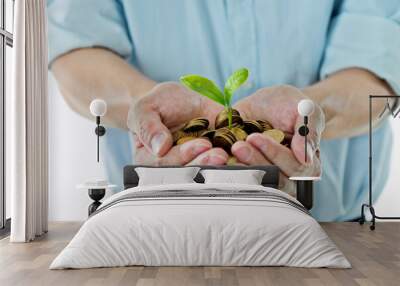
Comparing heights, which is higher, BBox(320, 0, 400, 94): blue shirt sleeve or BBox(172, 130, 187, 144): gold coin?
BBox(320, 0, 400, 94): blue shirt sleeve

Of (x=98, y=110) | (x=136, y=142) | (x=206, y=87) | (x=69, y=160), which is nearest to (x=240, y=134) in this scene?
(x=206, y=87)

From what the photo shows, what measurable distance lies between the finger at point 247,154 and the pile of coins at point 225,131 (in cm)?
7

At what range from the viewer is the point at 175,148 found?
7012 mm

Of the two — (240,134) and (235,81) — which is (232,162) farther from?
(235,81)

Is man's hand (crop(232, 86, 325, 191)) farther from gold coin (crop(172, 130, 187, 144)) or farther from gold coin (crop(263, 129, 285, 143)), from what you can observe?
gold coin (crop(172, 130, 187, 144))

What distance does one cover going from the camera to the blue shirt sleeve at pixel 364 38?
712 cm

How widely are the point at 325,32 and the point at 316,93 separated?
698mm

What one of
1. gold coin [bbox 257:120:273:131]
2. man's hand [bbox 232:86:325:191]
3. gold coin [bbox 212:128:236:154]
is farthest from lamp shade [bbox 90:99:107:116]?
gold coin [bbox 257:120:273:131]

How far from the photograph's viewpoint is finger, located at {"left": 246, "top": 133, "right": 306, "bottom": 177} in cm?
697

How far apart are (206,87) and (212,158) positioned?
81cm

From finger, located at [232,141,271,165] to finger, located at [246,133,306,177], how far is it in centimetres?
5

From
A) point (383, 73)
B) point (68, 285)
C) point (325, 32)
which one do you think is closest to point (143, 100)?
point (325, 32)

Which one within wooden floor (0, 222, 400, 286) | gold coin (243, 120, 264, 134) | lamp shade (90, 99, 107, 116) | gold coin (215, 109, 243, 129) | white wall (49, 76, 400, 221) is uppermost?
lamp shade (90, 99, 107, 116)

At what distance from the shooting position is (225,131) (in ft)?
23.0
